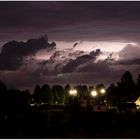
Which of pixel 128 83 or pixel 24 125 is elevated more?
pixel 128 83

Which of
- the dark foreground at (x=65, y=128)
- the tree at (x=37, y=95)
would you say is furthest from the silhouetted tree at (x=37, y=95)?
the dark foreground at (x=65, y=128)

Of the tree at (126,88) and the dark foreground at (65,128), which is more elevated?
the tree at (126,88)

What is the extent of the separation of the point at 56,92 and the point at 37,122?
103896 millimetres

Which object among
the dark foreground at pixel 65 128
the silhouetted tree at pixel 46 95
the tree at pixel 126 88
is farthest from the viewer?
the silhouetted tree at pixel 46 95

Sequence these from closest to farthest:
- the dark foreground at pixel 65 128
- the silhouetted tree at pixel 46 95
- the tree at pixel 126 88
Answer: the dark foreground at pixel 65 128
the tree at pixel 126 88
the silhouetted tree at pixel 46 95

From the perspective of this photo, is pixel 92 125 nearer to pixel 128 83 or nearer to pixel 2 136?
pixel 2 136

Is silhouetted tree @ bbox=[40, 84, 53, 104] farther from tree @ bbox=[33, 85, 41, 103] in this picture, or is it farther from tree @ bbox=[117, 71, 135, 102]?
tree @ bbox=[117, 71, 135, 102]

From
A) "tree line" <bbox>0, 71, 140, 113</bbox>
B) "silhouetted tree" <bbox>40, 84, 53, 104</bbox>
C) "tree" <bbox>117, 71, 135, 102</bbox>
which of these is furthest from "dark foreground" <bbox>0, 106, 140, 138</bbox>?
"silhouetted tree" <bbox>40, 84, 53, 104</bbox>

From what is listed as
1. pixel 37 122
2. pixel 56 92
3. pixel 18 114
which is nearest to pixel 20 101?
pixel 18 114

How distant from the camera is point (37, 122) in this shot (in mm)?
29062

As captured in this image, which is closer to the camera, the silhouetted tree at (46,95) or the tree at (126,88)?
the tree at (126,88)

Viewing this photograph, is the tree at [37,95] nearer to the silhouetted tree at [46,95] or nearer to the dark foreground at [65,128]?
the silhouetted tree at [46,95]

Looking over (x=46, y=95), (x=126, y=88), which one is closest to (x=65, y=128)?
(x=126, y=88)

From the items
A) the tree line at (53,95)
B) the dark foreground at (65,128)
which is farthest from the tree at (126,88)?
the dark foreground at (65,128)
